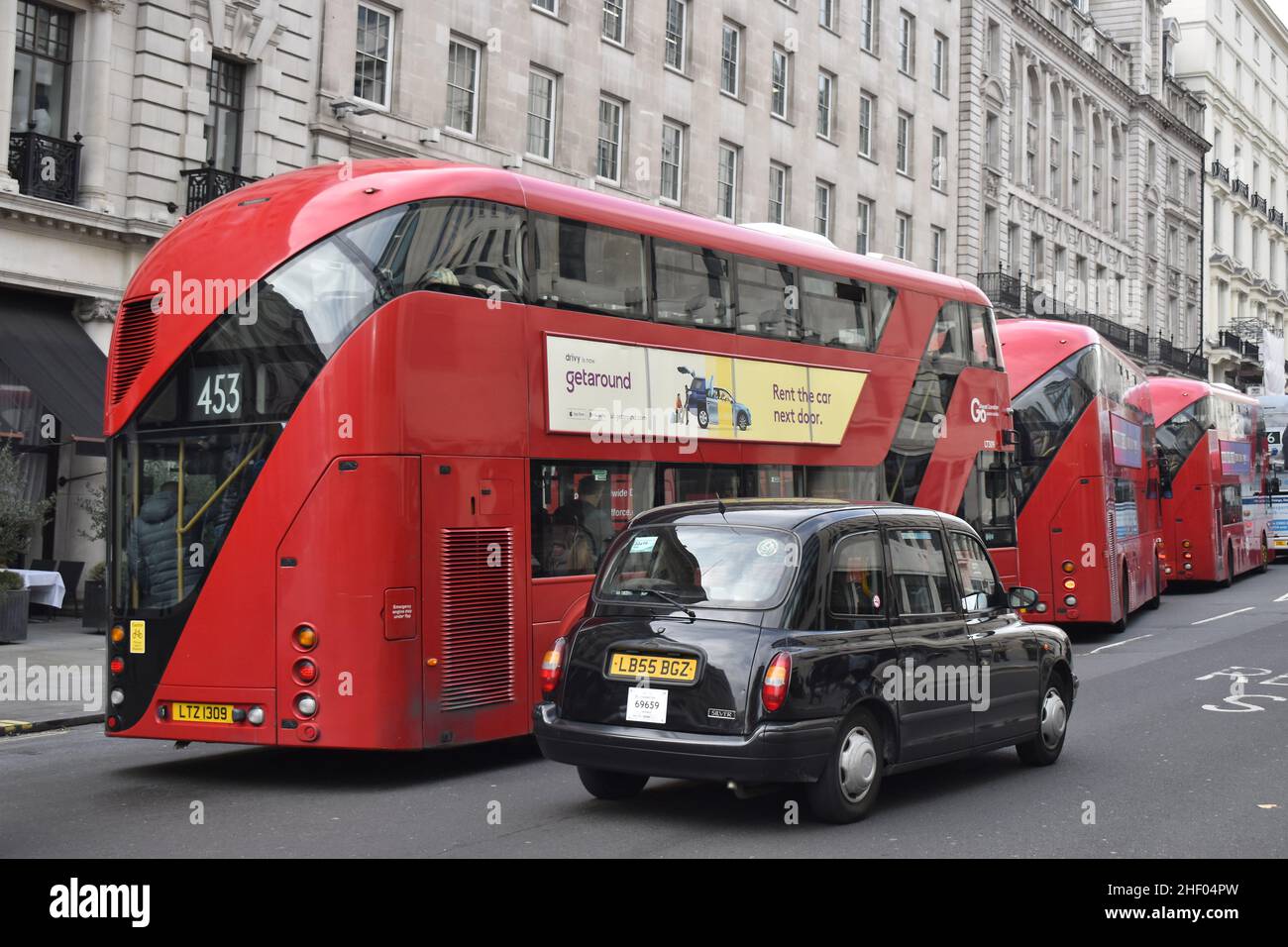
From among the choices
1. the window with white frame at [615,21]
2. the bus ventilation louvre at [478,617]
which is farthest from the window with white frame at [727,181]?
the bus ventilation louvre at [478,617]

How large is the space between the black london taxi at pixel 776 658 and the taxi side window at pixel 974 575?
0.03 m

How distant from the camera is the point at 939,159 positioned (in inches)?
1860

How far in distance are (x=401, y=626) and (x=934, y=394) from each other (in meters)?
8.23

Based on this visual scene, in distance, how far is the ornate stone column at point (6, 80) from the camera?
67.4 feet

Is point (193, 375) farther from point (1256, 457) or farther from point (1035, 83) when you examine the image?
point (1035, 83)

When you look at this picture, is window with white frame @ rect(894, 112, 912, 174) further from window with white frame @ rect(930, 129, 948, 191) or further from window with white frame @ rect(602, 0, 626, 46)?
window with white frame @ rect(602, 0, 626, 46)

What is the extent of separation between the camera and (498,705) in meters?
10.5

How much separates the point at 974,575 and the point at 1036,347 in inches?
480

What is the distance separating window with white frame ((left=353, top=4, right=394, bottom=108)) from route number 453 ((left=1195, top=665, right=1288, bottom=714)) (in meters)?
16.7

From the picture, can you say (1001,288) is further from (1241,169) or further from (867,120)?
(1241,169)

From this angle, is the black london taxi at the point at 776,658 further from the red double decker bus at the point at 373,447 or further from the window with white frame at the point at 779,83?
the window with white frame at the point at 779,83

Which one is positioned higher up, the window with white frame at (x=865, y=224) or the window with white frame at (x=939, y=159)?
the window with white frame at (x=939, y=159)

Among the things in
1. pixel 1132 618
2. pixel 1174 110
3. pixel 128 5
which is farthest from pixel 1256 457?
pixel 1174 110

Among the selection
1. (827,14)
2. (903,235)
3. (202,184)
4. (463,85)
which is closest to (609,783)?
(202,184)
